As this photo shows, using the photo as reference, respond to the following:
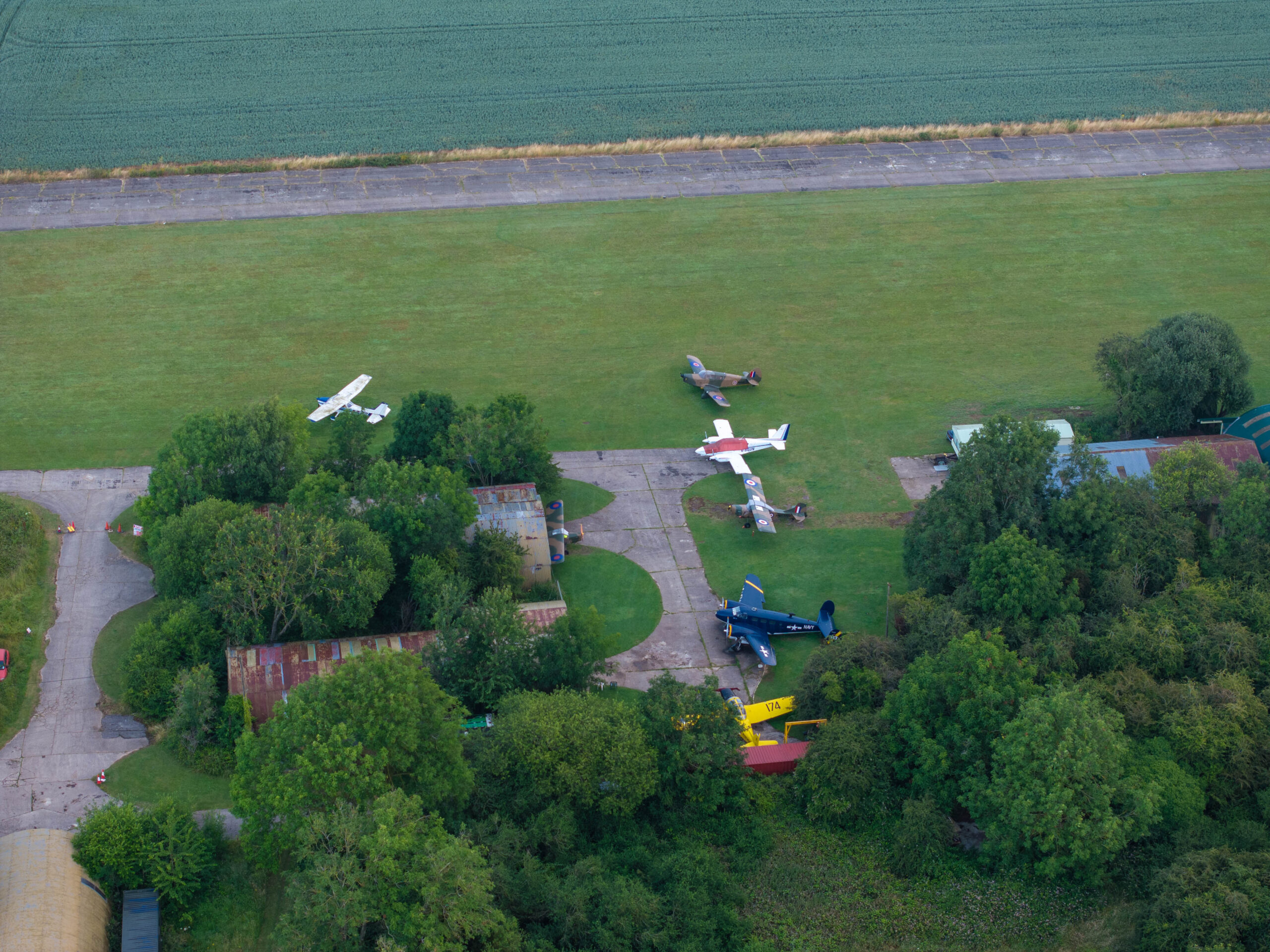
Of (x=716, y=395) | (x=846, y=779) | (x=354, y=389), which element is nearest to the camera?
(x=846, y=779)

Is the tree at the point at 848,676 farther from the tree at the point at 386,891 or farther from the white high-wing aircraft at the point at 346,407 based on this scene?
the white high-wing aircraft at the point at 346,407

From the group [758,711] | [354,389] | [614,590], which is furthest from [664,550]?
[354,389]

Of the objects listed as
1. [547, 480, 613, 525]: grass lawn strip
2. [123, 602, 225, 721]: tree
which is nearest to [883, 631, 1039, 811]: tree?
[547, 480, 613, 525]: grass lawn strip

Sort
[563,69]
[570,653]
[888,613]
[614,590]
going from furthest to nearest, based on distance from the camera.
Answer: [563,69], [614,590], [888,613], [570,653]

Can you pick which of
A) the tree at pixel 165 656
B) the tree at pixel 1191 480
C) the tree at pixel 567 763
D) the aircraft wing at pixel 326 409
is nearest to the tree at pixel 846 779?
the tree at pixel 567 763

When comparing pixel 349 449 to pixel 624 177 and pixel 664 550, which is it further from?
pixel 624 177

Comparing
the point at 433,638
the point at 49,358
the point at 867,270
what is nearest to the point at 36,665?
the point at 433,638

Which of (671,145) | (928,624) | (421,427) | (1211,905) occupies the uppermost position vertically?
(671,145)

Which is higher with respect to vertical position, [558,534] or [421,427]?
[421,427]

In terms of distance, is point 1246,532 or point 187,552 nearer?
point 1246,532
